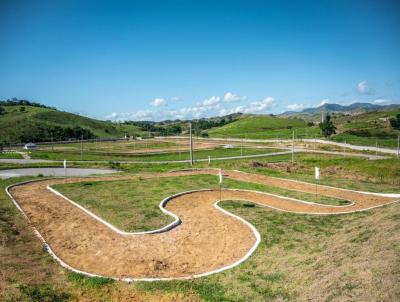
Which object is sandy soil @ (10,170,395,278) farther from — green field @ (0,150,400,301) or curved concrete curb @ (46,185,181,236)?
green field @ (0,150,400,301)

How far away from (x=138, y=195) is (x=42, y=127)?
335ft

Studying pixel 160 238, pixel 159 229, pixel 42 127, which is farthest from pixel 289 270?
pixel 42 127

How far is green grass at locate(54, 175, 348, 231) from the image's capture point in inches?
589

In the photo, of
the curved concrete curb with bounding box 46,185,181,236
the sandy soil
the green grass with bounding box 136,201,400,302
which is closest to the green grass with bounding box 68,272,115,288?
the sandy soil

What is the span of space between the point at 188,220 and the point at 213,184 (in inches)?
350

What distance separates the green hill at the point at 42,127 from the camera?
10219cm

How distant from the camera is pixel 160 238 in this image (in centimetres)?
1277

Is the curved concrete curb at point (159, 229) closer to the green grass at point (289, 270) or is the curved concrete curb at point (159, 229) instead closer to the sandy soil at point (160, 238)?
the sandy soil at point (160, 238)

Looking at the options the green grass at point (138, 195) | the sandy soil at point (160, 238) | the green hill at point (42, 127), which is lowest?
the sandy soil at point (160, 238)

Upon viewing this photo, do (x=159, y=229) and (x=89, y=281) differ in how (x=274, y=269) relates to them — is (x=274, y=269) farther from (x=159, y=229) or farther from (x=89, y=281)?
(x=159, y=229)

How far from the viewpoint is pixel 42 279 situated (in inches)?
359

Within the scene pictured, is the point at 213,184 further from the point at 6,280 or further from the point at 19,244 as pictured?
the point at 6,280

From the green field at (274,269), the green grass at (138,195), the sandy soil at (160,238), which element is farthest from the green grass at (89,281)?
the green grass at (138,195)

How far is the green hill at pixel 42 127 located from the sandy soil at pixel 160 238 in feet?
299
